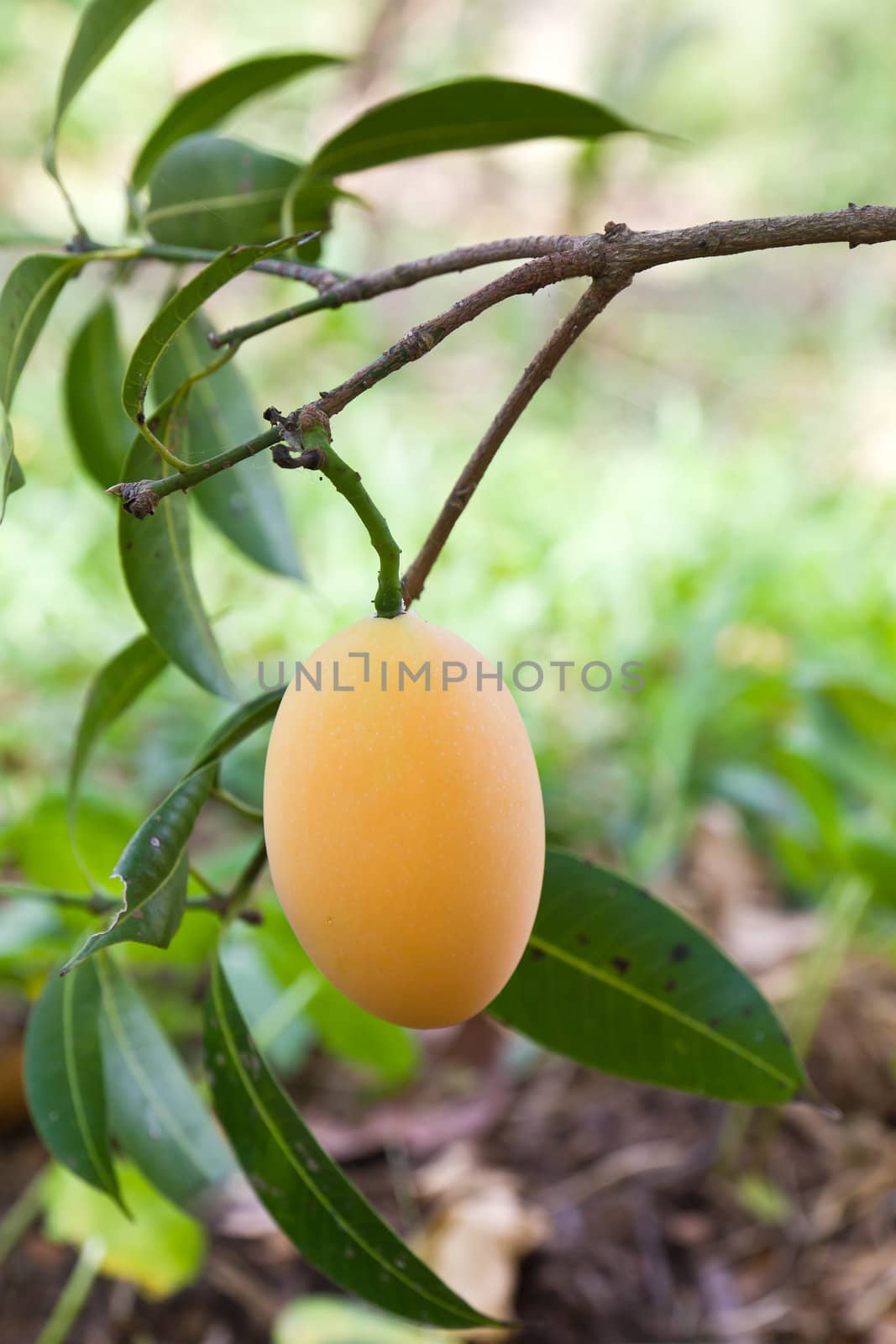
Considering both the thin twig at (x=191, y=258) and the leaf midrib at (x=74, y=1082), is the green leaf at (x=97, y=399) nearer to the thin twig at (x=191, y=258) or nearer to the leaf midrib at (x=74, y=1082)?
the thin twig at (x=191, y=258)

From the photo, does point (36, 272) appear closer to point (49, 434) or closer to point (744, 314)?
point (49, 434)

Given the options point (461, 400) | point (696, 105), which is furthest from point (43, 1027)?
point (696, 105)

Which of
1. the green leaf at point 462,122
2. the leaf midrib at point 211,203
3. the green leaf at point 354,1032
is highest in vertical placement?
the green leaf at point 462,122

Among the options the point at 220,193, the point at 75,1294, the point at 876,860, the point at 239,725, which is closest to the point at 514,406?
the point at 239,725

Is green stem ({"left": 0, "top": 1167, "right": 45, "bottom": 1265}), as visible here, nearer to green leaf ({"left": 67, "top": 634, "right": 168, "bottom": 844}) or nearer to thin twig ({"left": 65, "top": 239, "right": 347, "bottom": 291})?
green leaf ({"left": 67, "top": 634, "right": 168, "bottom": 844})

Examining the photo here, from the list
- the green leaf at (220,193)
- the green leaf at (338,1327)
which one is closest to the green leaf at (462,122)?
the green leaf at (220,193)

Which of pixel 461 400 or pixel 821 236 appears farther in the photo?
pixel 461 400
